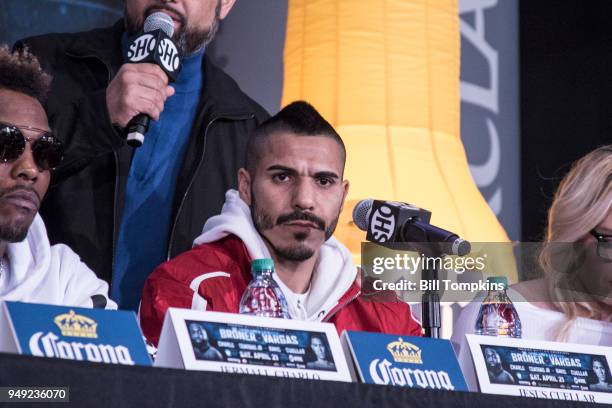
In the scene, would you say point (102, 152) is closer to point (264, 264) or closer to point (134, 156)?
point (134, 156)

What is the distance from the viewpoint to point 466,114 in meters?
4.16

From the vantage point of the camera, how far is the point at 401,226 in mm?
2043

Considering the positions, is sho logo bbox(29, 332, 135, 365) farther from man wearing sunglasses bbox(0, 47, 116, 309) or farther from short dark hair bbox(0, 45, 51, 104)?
short dark hair bbox(0, 45, 51, 104)

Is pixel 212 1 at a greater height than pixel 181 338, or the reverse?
pixel 212 1

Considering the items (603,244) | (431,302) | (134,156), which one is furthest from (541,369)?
(134,156)

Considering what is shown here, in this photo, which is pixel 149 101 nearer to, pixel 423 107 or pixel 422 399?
pixel 422 399

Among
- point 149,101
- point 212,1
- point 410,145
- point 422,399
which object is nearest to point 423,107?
point 410,145

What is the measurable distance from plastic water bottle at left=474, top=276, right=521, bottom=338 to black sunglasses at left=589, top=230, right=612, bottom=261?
0.48m

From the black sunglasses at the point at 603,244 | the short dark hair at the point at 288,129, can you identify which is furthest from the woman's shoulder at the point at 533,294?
the short dark hair at the point at 288,129

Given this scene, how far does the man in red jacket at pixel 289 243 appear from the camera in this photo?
219 cm

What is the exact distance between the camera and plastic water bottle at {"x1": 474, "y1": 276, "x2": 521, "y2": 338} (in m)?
2.16

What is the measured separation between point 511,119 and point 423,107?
510 mm

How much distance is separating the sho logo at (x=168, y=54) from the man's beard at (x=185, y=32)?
0.32m

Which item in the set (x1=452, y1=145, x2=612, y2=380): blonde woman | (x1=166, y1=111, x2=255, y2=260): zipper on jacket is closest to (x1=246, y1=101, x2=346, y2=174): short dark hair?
(x1=166, y1=111, x2=255, y2=260): zipper on jacket
